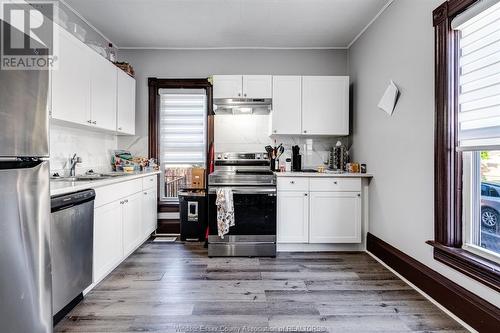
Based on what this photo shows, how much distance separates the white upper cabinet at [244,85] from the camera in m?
3.60

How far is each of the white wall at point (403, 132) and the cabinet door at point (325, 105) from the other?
24 centimetres

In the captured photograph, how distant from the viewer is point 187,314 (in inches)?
78.6

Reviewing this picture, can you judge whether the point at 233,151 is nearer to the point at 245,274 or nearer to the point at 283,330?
the point at 245,274

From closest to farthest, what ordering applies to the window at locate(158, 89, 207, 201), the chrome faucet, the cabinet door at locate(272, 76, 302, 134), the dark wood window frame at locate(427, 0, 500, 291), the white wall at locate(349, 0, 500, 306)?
1. the dark wood window frame at locate(427, 0, 500, 291)
2. the white wall at locate(349, 0, 500, 306)
3. the chrome faucet
4. the cabinet door at locate(272, 76, 302, 134)
5. the window at locate(158, 89, 207, 201)

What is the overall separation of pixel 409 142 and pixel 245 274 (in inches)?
74.4

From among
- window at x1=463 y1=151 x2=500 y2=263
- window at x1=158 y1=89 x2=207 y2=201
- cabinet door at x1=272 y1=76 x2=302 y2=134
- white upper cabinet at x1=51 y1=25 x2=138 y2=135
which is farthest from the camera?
window at x1=158 y1=89 x2=207 y2=201

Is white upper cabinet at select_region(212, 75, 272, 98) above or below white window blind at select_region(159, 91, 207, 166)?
above

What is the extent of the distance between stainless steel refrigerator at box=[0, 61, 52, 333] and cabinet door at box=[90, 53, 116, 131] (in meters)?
1.51

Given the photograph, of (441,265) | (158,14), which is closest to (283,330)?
(441,265)

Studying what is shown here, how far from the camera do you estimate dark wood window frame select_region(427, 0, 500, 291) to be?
199cm

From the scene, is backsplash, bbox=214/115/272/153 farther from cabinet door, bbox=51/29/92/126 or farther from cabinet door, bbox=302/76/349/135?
cabinet door, bbox=51/29/92/126

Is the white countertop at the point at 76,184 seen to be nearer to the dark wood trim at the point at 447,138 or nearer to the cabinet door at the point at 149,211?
the cabinet door at the point at 149,211

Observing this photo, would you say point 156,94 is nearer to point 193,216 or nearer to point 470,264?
point 193,216

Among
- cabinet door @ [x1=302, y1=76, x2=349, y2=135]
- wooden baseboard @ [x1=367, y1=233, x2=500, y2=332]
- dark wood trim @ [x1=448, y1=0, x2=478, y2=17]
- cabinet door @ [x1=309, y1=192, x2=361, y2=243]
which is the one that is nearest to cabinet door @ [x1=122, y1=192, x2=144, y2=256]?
cabinet door @ [x1=309, y1=192, x2=361, y2=243]
